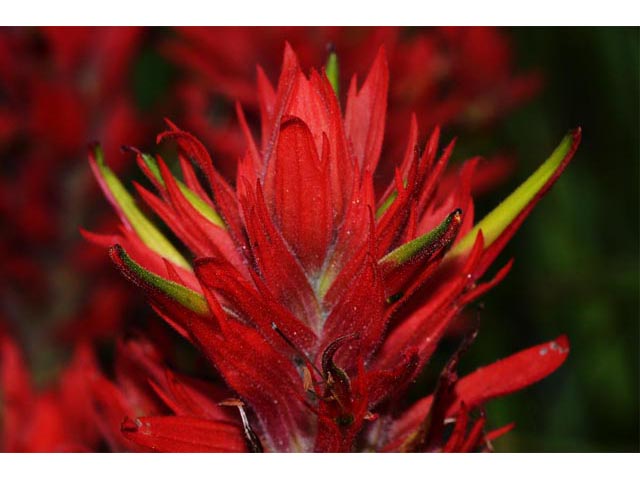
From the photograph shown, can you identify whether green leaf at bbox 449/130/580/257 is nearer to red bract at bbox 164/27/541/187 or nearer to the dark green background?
red bract at bbox 164/27/541/187

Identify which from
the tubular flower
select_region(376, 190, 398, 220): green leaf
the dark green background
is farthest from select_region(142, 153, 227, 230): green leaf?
the dark green background

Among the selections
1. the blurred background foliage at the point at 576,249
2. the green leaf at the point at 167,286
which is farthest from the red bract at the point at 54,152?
the green leaf at the point at 167,286

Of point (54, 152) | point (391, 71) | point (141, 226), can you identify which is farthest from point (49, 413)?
point (391, 71)

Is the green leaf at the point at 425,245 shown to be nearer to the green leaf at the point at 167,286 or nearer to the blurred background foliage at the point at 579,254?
the green leaf at the point at 167,286

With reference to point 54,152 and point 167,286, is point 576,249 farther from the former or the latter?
point 167,286

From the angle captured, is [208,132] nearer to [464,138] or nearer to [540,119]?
[464,138]

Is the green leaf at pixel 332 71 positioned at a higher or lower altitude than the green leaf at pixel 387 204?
higher

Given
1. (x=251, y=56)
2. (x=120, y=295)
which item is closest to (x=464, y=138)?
(x=251, y=56)
